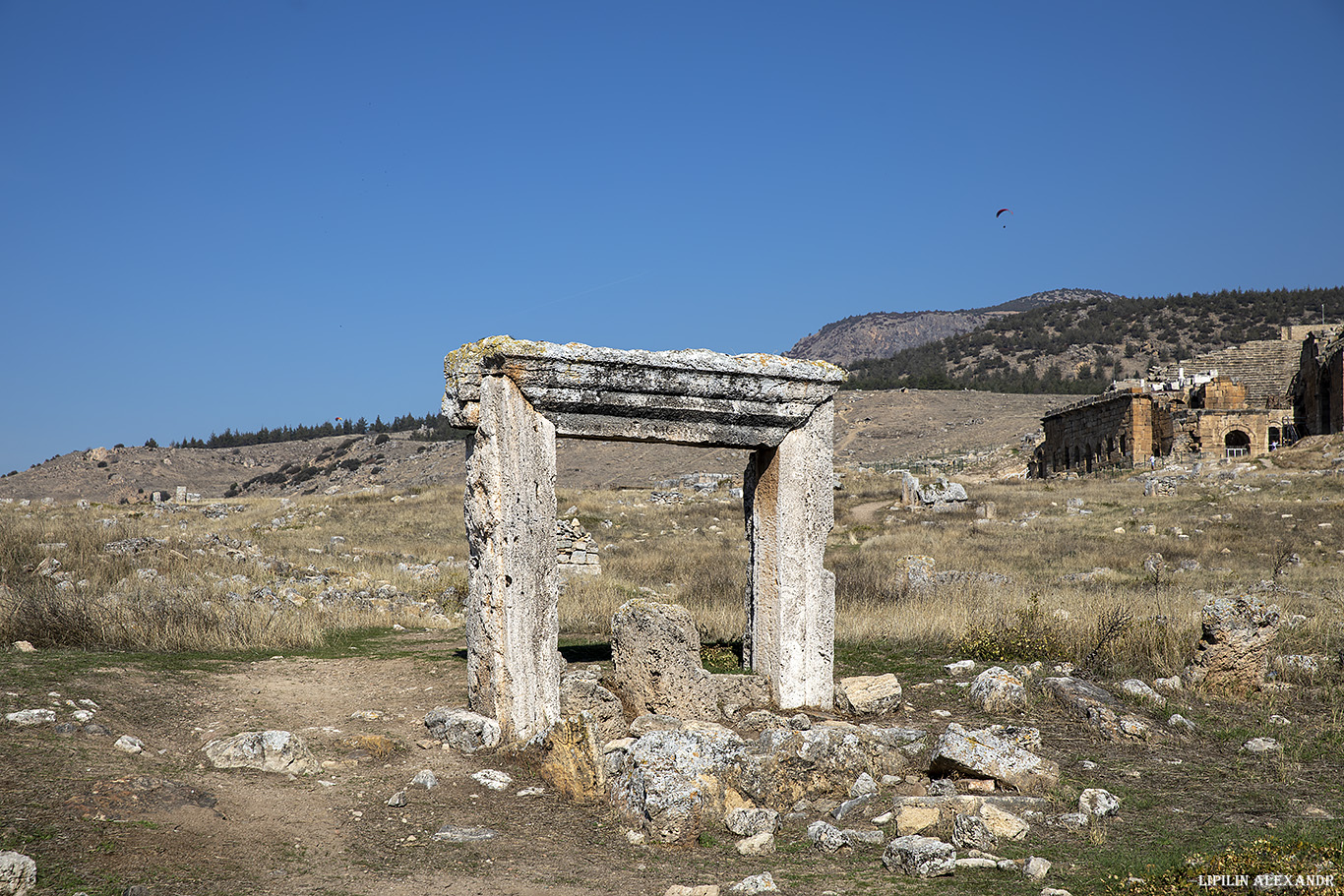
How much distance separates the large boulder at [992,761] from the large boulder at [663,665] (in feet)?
6.81

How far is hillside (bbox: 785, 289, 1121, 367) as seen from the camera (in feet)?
571

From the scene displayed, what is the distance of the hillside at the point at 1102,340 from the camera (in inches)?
2889

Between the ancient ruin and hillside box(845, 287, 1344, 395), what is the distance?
66.4 meters

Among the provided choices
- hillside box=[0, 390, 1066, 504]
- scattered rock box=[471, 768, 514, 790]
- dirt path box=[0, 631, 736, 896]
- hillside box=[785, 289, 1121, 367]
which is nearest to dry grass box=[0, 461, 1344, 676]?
dirt path box=[0, 631, 736, 896]

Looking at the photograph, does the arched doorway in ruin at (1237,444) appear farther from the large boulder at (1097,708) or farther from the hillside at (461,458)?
the large boulder at (1097,708)

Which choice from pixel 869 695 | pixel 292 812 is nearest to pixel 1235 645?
pixel 869 695

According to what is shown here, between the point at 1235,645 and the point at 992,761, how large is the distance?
3.57m

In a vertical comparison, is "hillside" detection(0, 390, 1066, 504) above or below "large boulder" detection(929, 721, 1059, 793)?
above

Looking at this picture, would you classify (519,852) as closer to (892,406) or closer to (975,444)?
(975,444)

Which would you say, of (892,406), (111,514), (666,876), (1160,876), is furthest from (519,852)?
(892,406)

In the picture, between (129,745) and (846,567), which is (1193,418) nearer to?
(846,567)

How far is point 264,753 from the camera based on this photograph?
6.33m

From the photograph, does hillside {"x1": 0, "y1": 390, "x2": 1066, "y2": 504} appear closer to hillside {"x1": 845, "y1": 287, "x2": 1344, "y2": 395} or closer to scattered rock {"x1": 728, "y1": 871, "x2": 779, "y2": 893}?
hillside {"x1": 845, "y1": 287, "x2": 1344, "y2": 395}

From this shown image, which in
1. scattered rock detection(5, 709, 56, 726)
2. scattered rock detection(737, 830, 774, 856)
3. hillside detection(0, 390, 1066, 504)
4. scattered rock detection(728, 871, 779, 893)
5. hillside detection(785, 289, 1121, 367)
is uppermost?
hillside detection(785, 289, 1121, 367)
